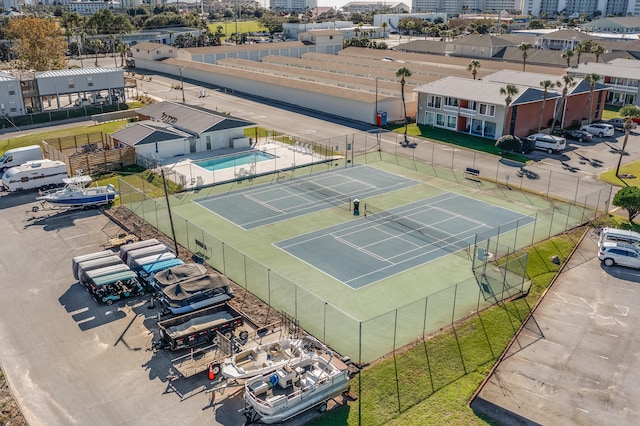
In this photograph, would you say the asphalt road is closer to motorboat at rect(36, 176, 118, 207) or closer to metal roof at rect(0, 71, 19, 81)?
motorboat at rect(36, 176, 118, 207)

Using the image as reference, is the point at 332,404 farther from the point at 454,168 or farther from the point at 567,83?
the point at 567,83

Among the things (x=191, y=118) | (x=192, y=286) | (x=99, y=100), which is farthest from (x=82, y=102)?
(x=192, y=286)

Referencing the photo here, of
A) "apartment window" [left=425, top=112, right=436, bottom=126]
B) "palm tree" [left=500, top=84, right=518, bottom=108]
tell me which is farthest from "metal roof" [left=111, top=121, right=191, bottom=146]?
"palm tree" [left=500, top=84, right=518, bottom=108]

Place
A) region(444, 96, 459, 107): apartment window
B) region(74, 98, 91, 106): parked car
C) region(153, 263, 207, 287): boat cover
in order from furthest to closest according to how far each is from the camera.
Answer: region(74, 98, 91, 106): parked car
region(444, 96, 459, 107): apartment window
region(153, 263, 207, 287): boat cover

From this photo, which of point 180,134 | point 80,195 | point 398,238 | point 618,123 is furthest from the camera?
point 618,123

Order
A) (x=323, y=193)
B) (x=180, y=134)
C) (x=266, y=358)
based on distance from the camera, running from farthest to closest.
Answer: (x=180, y=134) → (x=323, y=193) → (x=266, y=358)

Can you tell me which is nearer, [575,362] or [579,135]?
[575,362]

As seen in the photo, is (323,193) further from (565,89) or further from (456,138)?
(565,89)
